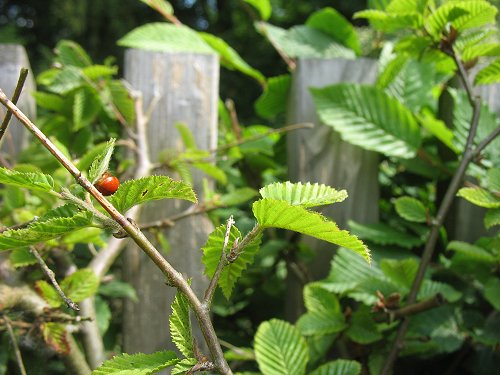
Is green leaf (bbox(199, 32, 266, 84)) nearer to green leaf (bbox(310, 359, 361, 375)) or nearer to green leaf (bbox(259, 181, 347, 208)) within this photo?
green leaf (bbox(310, 359, 361, 375))

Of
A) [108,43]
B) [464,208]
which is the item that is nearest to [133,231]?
[464,208]

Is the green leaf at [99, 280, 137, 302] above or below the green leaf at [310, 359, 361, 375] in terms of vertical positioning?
below

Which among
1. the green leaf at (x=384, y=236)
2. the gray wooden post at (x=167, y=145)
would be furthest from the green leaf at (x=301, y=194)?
the gray wooden post at (x=167, y=145)

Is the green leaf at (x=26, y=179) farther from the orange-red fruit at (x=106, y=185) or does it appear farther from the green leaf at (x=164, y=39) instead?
the green leaf at (x=164, y=39)

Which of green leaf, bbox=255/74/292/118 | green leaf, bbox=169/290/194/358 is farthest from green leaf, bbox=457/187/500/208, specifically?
green leaf, bbox=255/74/292/118

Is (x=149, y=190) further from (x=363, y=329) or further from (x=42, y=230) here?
(x=363, y=329)

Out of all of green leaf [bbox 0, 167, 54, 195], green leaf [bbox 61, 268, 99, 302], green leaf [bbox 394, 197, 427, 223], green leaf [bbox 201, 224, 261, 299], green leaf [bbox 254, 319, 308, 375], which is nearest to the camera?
green leaf [bbox 0, 167, 54, 195]
